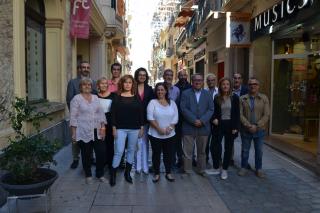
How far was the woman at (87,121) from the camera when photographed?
19.6ft

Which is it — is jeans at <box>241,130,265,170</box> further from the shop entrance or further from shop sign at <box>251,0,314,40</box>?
Answer: the shop entrance

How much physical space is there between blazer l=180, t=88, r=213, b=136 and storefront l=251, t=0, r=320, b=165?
3166 millimetres

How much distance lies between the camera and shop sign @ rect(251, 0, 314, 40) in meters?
7.82

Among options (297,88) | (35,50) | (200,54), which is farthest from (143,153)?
(200,54)

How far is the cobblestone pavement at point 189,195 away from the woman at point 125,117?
582 millimetres

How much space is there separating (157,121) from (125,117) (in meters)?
0.54

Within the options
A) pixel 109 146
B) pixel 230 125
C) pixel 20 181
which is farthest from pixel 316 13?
pixel 20 181

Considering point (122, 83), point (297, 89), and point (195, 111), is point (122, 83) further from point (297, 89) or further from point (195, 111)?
point (297, 89)

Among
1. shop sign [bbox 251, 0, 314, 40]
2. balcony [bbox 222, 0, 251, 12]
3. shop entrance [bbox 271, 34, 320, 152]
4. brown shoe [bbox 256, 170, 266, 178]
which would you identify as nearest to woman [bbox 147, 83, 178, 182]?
brown shoe [bbox 256, 170, 266, 178]

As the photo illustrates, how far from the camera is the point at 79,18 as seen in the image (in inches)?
419

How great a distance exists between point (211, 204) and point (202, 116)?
1.69 metres

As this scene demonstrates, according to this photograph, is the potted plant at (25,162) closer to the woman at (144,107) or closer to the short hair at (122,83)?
the short hair at (122,83)

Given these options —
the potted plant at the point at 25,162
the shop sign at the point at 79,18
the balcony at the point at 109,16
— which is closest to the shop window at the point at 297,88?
the shop sign at the point at 79,18

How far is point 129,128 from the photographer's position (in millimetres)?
6090
